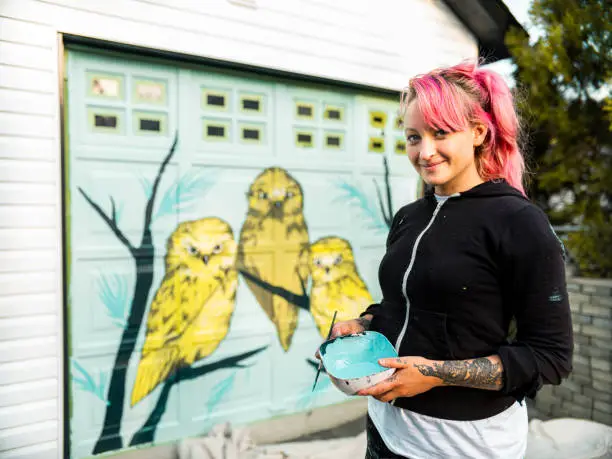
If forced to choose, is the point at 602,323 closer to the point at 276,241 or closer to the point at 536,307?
the point at 276,241

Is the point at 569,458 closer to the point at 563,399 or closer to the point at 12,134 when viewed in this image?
the point at 563,399

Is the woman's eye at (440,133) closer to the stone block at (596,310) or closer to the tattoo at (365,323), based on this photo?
the tattoo at (365,323)

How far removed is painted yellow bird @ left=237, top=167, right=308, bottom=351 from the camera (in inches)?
155

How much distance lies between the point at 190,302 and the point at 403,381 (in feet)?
8.72

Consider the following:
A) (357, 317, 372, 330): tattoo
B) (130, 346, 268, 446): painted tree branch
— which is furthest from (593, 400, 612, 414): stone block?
(357, 317, 372, 330): tattoo

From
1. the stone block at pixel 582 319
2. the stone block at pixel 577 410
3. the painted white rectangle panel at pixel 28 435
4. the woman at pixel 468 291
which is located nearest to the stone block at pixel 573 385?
the stone block at pixel 577 410

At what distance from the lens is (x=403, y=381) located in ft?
4.20

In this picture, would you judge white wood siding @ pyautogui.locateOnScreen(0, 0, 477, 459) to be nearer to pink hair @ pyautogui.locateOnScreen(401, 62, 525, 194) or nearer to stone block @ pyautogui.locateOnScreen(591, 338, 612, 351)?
pink hair @ pyautogui.locateOnScreen(401, 62, 525, 194)

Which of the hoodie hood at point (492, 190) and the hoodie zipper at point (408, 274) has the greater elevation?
the hoodie hood at point (492, 190)

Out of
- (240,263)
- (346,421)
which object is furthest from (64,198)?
(346,421)

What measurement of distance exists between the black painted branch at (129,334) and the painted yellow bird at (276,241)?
2.43 feet

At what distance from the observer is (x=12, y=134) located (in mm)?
2936

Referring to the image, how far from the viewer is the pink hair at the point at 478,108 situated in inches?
54.1

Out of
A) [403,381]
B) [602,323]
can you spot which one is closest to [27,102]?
[403,381]
